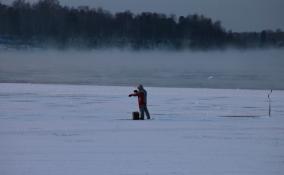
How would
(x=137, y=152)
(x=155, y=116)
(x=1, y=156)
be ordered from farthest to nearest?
1. (x=155, y=116)
2. (x=137, y=152)
3. (x=1, y=156)

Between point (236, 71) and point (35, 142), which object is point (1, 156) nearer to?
point (35, 142)

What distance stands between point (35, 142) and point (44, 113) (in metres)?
8.80

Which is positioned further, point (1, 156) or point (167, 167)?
point (1, 156)

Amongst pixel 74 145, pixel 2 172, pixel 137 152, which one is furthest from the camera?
pixel 74 145

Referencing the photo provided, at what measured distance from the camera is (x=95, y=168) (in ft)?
29.9

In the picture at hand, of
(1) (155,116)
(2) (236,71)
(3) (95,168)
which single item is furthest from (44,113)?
(2) (236,71)

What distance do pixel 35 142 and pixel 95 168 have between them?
3.21 meters

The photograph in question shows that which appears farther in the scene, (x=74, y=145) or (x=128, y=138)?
(x=128, y=138)

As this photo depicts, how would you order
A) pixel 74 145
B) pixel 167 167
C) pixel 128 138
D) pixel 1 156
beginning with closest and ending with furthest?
pixel 167 167
pixel 1 156
pixel 74 145
pixel 128 138

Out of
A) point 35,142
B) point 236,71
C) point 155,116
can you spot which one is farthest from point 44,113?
point 236,71

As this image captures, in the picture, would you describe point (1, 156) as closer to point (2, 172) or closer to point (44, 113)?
point (2, 172)

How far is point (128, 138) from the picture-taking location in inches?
→ 512

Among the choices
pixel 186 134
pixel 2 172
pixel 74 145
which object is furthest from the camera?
pixel 186 134

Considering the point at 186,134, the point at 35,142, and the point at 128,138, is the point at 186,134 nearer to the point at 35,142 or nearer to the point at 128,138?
the point at 128,138
